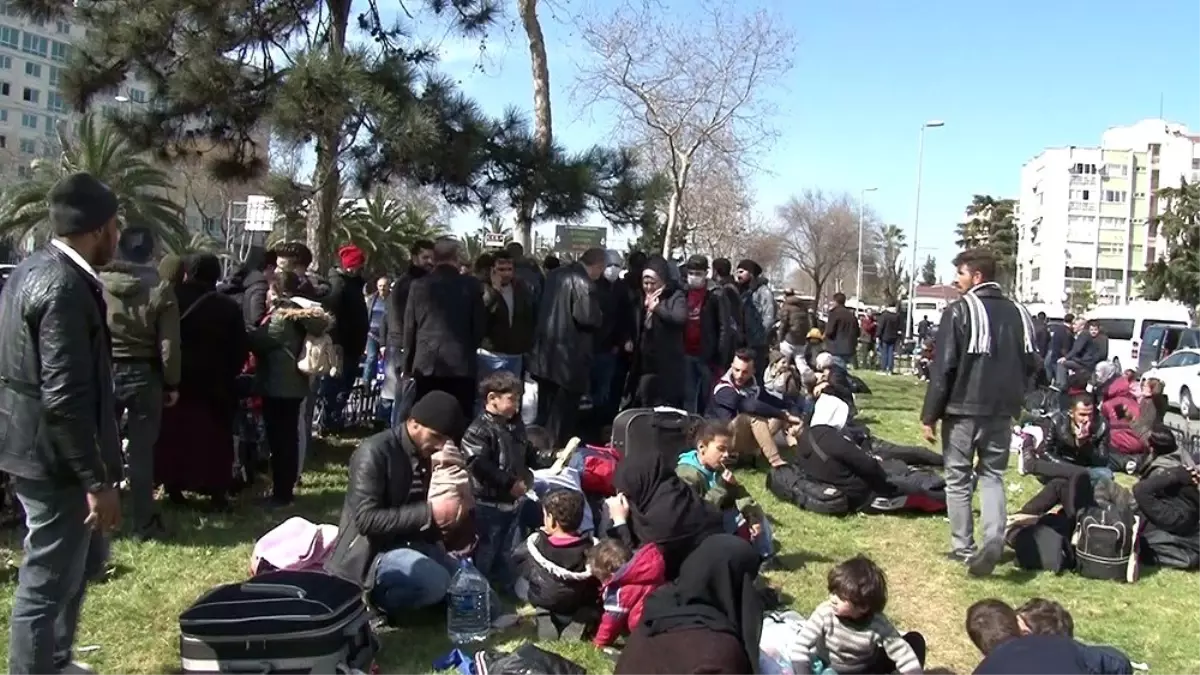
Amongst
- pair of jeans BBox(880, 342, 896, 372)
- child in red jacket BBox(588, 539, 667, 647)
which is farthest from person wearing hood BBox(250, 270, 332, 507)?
pair of jeans BBox(880, 342, 896, 372)

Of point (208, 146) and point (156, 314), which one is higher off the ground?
point (208, 146)

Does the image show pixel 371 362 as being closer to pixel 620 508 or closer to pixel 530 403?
pixel 530 403

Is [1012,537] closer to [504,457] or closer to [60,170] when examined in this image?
[504,457]

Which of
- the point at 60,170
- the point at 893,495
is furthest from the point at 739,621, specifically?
the point at 60,170

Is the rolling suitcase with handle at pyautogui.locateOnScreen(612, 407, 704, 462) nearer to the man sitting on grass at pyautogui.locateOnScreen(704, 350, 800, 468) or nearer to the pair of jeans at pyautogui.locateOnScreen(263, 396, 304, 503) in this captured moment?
the man sitting on grass at pyautogui.locateOnScreen(704, 350, 800, 468)

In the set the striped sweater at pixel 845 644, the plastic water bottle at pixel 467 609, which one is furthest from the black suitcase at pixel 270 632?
the striped sweater at pixel 845 644

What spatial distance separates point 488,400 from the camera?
20.0 ft

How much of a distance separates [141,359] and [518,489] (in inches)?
86.9

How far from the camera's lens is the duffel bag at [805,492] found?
27.3ft

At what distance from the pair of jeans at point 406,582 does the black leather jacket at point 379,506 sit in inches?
1.8

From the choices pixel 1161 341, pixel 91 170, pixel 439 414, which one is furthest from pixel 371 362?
pixel 91 170

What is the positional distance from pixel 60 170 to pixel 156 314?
28068 millimetres

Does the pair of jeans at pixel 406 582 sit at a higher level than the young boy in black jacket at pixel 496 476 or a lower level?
lower

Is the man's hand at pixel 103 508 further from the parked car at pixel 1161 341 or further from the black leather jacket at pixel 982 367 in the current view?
the parked car at pixel 1161 341
